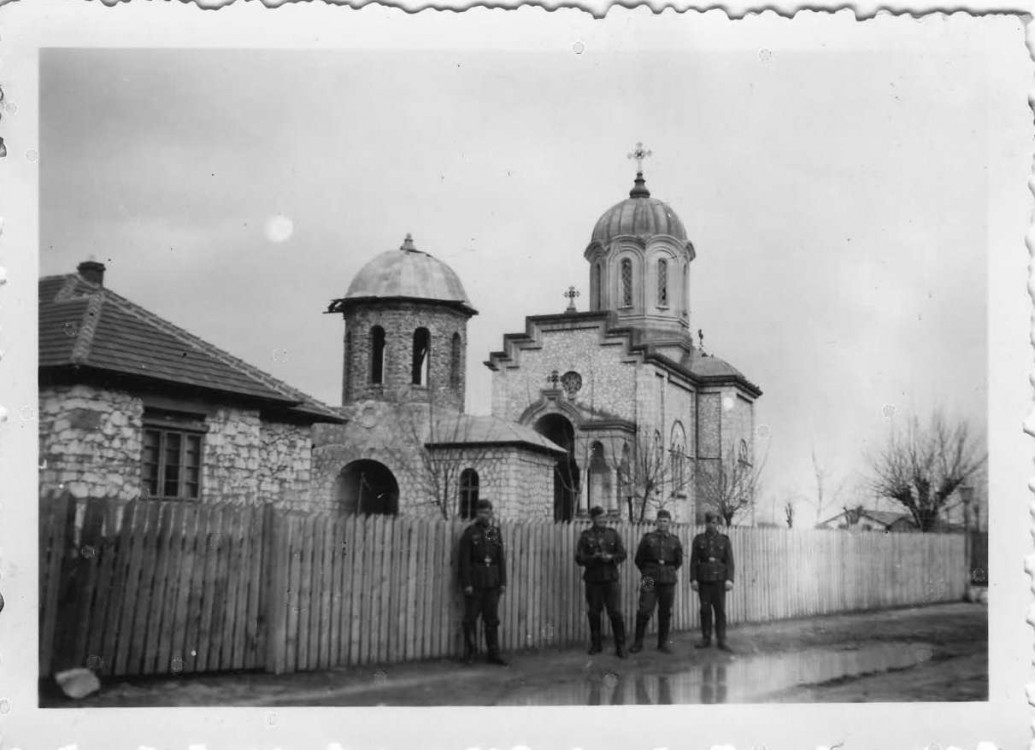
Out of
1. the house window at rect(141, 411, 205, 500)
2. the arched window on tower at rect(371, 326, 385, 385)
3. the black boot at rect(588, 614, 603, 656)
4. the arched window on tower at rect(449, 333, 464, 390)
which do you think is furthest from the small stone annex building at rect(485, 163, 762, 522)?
the black boot at rect(588, 614, 603, 656)

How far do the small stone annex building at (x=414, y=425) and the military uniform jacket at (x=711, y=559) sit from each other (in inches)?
496

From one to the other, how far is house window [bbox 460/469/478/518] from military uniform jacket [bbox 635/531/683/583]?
575 inches

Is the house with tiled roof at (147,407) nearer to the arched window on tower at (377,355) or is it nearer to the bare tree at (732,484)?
the arched window on tower at (377,355)

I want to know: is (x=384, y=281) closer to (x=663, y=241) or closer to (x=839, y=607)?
(x=663, y=241)

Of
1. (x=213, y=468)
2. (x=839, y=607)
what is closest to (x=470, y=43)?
(x=213, y=468)

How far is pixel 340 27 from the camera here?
9508 millimetres

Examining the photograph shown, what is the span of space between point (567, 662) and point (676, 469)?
22.4 meters

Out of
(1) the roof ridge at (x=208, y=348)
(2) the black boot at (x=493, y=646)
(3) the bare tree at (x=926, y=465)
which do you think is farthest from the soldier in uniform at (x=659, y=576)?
(1) the roof ridge at (x=208, y=348)

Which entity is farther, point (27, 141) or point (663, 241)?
point (663, 241)

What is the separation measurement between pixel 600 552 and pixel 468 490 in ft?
50.0

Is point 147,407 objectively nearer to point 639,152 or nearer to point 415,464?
point 639,152

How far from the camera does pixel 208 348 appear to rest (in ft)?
50.4

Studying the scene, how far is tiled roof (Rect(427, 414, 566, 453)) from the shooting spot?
27.0m

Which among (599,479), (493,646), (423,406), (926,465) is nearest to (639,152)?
(493,646)
